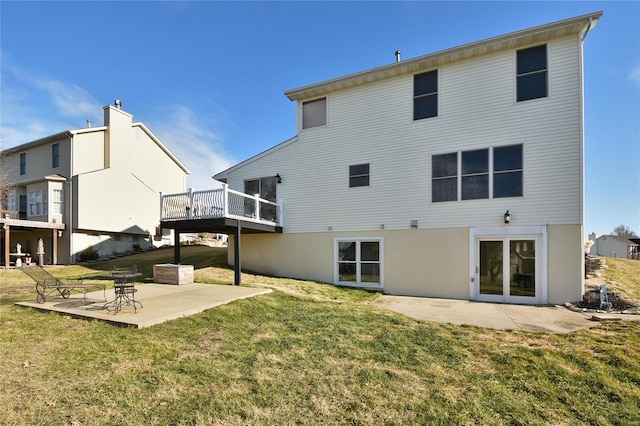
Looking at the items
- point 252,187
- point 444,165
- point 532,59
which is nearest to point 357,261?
point 444,165

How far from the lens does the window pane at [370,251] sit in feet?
37.7

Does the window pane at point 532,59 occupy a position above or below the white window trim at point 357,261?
above

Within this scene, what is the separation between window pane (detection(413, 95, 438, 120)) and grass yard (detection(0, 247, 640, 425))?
7.72 m

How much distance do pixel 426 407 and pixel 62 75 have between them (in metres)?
19.0

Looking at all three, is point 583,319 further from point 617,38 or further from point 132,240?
point 132,240

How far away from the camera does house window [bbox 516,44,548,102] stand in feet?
31.2

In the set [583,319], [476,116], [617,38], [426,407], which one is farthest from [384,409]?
[617,38]

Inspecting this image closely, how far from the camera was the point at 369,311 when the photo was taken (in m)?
7.48

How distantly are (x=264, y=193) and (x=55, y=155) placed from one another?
48.8 ft

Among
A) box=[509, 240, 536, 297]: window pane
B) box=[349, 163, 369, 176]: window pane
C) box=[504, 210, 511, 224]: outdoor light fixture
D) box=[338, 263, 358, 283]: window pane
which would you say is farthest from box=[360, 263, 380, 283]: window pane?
box=[504, 210, 511, 224]: outdoor light fixture

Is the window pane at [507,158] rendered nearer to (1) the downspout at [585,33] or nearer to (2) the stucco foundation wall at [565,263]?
(2) the stucco foundation wall at [565,263]

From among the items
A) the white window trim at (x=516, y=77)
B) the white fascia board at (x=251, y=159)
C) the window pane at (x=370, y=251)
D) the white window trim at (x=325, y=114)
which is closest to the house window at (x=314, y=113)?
the white window trim at (x=325, y=114)

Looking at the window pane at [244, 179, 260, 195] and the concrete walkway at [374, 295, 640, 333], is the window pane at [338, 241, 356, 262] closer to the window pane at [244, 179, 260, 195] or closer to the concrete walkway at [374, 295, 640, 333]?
the concrete walkway at [374, 295, 640, 333]

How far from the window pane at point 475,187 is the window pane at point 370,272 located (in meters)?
4.02
